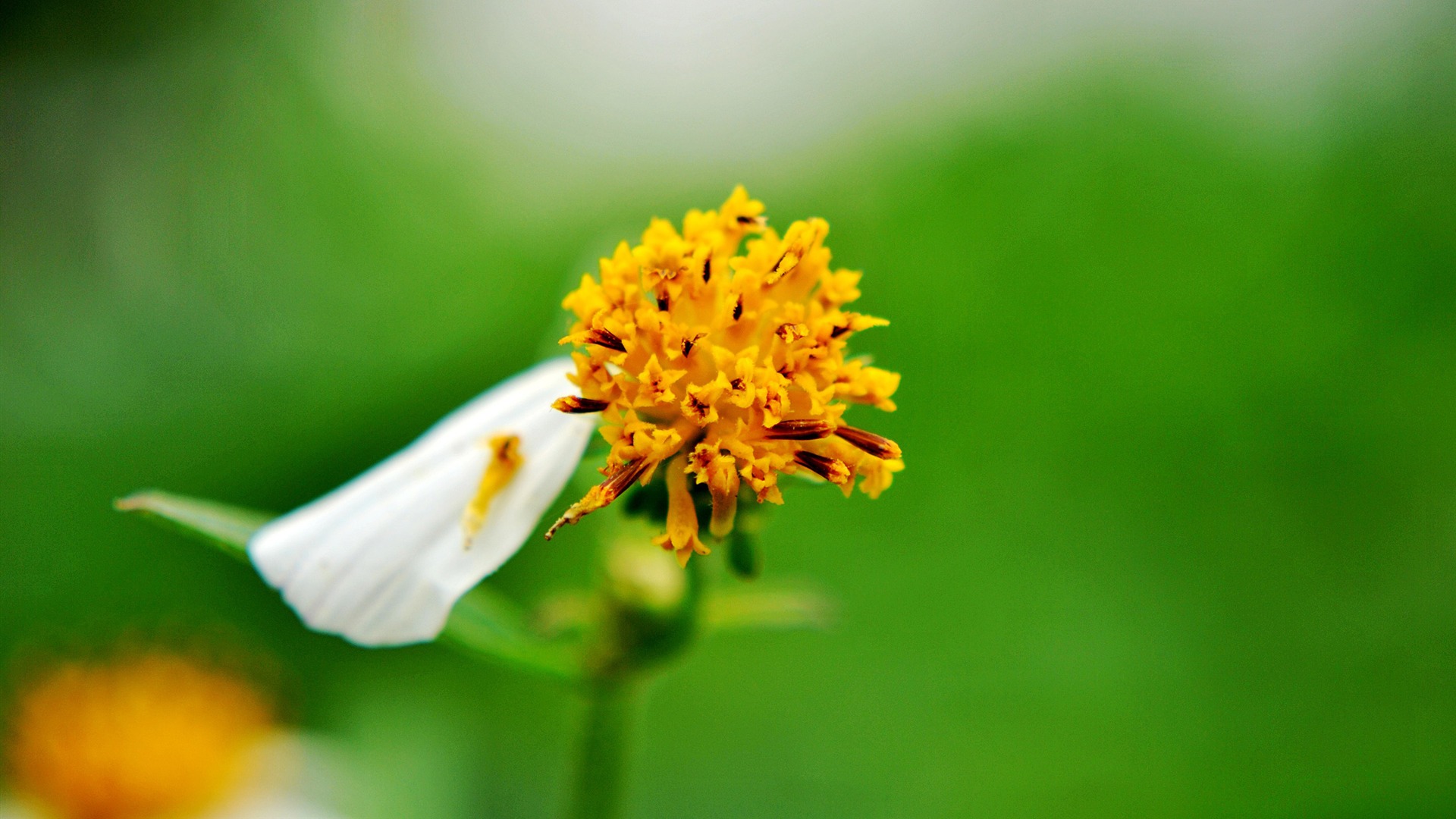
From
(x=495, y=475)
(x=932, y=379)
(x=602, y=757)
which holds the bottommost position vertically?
(x=602, y=757)

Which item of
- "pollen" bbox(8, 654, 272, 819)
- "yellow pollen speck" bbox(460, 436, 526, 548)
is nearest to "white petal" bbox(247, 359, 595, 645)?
"yellow pollen speck" bbox(460, 436, 526, 548)

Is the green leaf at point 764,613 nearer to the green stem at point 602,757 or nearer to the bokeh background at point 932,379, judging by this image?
the green stem at point 602,757

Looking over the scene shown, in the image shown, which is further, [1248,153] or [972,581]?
[1248,153]

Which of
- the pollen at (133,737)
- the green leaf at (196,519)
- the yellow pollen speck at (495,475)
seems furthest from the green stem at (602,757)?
the pollen at (133,737)

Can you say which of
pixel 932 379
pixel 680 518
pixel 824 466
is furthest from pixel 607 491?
pixel 932 379

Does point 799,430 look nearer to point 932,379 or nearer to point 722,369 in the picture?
point 722,369

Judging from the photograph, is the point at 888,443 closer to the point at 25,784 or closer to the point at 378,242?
the point at 25,784

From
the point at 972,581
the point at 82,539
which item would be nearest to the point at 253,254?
the point at 82,539
